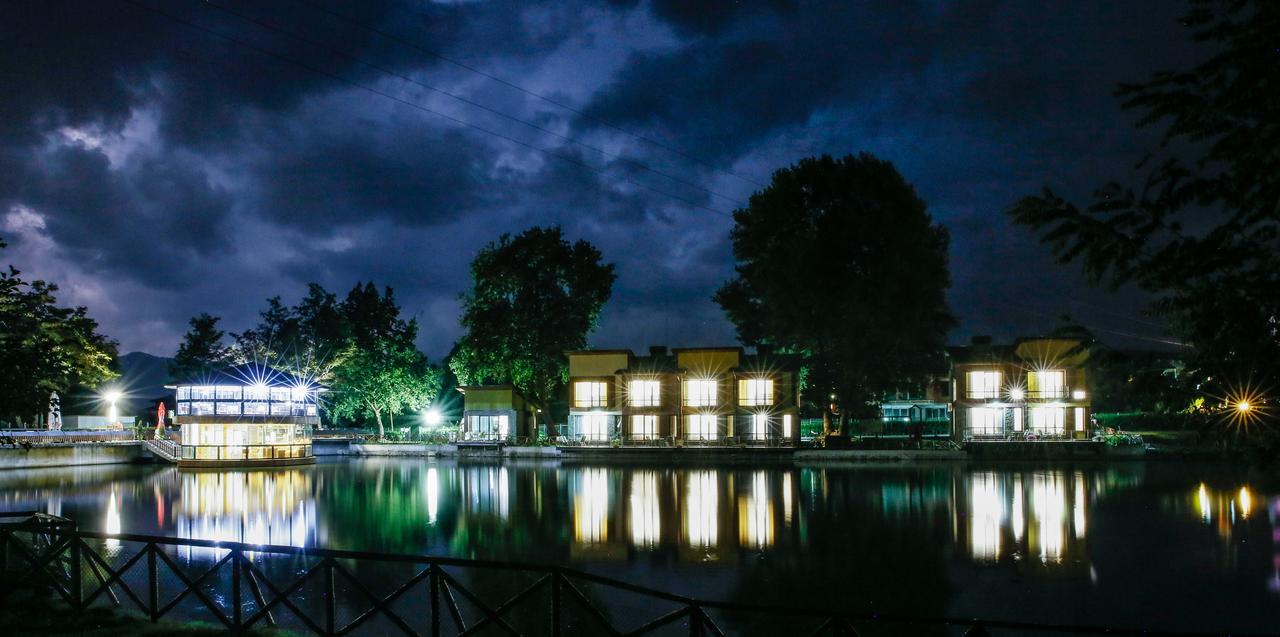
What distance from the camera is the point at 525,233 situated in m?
63.7

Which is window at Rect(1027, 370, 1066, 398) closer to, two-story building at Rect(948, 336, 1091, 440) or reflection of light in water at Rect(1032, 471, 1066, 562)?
two-story building at Rect(948, 336, 1091, 440)

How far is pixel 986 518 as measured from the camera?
83.3 ft

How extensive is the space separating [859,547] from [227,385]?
42555mm

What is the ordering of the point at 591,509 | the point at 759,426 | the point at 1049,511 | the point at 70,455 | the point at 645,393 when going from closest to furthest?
the point at 1049,511 → the point at 591,509 → the point at 70,455 → the point at 759,426 → the point at 645,393

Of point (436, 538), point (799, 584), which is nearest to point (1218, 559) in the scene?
point (799, 584)

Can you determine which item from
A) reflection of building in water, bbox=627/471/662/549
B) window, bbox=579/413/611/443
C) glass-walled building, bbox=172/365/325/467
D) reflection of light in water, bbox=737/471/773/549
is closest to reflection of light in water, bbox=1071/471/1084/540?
reflection of light in water, bbox=737/471/773/549

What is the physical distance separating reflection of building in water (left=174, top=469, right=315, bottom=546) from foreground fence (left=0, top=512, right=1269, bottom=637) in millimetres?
4335

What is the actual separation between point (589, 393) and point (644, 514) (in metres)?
34.6

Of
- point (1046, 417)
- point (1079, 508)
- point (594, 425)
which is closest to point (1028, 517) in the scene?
point (1079, 508)

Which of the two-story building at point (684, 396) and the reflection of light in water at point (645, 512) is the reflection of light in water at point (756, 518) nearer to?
the reflection of light in water at point (645, 512)

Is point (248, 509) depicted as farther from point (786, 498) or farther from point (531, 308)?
point (531, 308)

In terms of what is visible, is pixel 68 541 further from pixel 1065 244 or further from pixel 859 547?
pixel 859 547

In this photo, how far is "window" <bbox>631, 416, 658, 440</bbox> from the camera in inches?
2322

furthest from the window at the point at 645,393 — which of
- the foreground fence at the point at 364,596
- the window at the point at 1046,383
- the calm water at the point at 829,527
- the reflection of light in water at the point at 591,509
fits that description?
the foreground fence at the point at 364,596
